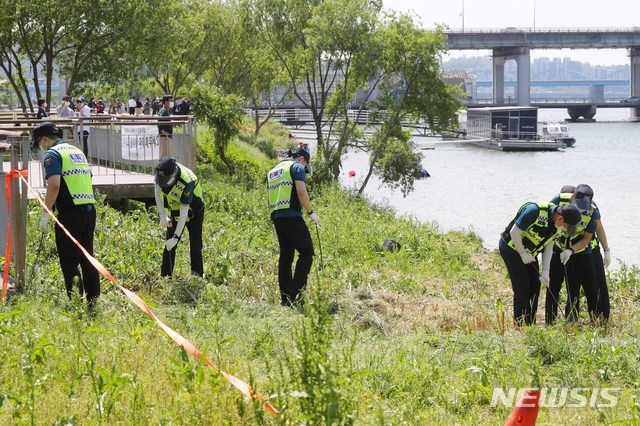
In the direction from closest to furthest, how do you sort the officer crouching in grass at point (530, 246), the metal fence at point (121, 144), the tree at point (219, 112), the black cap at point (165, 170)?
1. the officer crouching in grass at point (530, 246)
2. the black cap at point (165, 170)
3. the metal fence at point (121, 144)
4. the tree at point (219, 112)

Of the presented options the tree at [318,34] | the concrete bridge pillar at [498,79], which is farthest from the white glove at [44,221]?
the concrete bridge pillar at [498,79]

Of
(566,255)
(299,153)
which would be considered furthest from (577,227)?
(299,153)

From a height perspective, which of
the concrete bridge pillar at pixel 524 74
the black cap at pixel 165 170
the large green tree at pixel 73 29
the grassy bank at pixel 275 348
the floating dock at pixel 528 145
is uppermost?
the concrete bridge pillar at pixel 524 74

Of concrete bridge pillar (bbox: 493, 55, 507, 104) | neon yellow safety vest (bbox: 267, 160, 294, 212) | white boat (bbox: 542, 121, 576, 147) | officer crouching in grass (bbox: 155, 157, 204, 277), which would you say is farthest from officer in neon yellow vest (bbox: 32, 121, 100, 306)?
concrete bridge pillar (bbox: 493, 55, 507, 104)

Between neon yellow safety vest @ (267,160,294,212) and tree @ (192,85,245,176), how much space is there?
1669 centimetres

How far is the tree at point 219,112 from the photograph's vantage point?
2556 centimetres

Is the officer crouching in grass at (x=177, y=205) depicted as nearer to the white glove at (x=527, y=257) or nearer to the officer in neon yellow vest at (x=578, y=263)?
the white glove at (x=527, y=257)

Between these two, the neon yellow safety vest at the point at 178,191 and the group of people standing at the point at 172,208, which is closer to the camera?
the group of people standing at the point at 172,208

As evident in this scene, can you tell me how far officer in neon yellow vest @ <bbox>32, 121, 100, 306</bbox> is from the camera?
7699mm

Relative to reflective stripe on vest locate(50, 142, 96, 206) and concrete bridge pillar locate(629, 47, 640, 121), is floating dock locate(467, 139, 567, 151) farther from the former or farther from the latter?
reflective stripe on vest locate(50, 142, 96, 206)

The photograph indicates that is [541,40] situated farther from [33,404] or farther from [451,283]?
[33,404]

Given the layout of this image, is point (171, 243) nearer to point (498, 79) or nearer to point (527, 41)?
point (527, 41)

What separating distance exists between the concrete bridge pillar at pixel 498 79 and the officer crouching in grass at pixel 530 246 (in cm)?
10161
